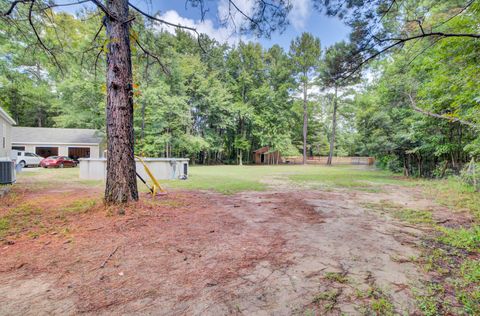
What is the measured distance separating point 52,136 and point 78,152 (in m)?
2.69

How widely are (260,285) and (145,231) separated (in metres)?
2.19

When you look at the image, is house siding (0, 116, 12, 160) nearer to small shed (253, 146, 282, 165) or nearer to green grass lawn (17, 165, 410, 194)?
green grass lawn (17, 165, 410, 194)

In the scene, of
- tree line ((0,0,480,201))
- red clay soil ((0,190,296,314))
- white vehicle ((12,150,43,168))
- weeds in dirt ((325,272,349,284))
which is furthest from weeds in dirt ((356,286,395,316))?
white vehicle ((12,150,43,168))

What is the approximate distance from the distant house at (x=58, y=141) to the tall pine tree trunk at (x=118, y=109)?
63.3 ft

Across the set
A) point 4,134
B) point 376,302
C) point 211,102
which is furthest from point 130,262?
point 211,102

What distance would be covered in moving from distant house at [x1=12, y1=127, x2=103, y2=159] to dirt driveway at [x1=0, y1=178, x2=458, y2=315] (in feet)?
68.4

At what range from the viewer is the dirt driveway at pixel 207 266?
1.87 meters

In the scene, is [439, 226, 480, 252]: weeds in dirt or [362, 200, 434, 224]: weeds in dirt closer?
[439, 226, 480, 252]: weeds in dirt

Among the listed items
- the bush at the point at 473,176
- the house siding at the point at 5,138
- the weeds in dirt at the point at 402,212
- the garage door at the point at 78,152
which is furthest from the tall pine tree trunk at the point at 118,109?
the garage door at the point at 78,152

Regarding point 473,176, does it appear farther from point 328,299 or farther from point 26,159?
point 26,159

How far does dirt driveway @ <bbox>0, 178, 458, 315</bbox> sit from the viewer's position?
1874mm

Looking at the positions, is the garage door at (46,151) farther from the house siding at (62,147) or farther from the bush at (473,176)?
the bush at (473,176)

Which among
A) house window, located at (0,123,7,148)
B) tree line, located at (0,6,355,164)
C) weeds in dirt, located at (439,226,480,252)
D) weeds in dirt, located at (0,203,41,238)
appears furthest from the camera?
tree line, located at (0,6,355,164)

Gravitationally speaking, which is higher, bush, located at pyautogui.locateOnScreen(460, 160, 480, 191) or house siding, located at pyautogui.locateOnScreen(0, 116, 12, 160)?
house siding, located at pyautogui.locateOnScreen(0, 116, 12, 160)
